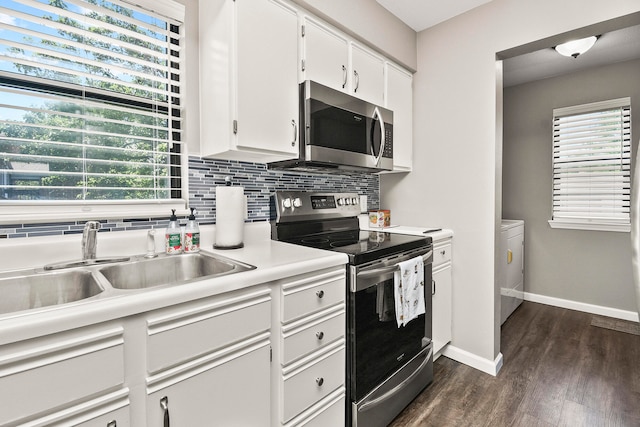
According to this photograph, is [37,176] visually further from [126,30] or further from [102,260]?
[126,30]

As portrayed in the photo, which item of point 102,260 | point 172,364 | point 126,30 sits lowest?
point 172,364

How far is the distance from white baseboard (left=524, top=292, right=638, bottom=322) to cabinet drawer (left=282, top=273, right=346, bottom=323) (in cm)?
323

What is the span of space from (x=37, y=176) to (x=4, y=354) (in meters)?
0.91

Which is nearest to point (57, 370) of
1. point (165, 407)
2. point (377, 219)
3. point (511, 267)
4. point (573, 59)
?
point (165, 407)

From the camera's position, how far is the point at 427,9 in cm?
224

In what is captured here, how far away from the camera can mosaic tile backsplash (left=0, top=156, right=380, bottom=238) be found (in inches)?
49.9

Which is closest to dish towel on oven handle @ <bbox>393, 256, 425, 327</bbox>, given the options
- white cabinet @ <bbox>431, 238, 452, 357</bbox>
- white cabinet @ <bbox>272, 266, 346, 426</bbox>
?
white cabinet @ <bbox>431, 238, 452, 357</bbox>

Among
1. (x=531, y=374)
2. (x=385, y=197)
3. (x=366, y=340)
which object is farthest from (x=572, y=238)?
(x=366, y=340)

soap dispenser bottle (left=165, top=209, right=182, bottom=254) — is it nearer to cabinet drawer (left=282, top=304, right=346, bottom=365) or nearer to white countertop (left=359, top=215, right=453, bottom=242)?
cabinet drawer (left=282, top=304, right=346, bottom=365)

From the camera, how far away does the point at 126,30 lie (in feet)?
4.82

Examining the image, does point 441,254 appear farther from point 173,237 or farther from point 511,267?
point 173,237

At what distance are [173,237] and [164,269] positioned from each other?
Answer: 15 cm

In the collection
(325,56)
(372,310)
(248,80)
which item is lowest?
(372,310)

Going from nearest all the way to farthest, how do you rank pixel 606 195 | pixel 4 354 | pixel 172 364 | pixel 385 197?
pixel 4 354 → pixel 172 364 → pixel 385 197 → pixel 606 195
